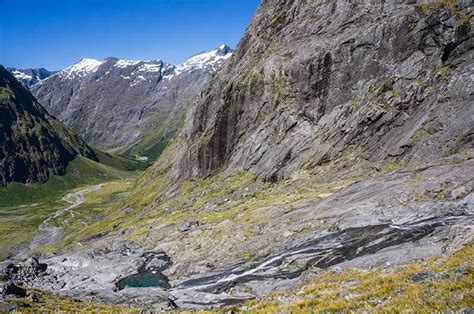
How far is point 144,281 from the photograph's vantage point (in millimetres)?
71625

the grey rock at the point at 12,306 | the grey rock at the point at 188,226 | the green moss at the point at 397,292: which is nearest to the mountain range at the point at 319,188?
the green moss at the point at 397,292

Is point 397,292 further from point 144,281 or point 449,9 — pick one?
point 449,9

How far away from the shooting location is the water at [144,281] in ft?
223

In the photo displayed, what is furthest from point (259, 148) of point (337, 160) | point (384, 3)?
point (384, 3)

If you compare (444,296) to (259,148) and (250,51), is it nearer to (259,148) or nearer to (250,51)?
(259,148)

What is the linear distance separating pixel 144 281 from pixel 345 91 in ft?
214

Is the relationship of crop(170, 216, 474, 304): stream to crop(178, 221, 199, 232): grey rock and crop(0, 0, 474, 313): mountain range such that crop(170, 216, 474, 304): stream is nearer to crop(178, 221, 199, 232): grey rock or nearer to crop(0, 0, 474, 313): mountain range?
crop(0, 0, 474, 313): mountain range

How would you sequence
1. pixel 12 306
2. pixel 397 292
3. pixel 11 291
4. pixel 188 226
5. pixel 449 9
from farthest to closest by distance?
pixel 188 226 < pixel 449 9 < pixel 11 291 < pixel 12 306 < pixel 397 292

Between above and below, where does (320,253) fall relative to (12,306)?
below

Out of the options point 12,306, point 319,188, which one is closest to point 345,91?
point 319,188

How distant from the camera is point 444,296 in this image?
65.9 feet

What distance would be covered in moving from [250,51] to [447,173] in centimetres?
9528

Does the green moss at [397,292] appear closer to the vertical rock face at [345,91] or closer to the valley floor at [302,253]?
the valley floor at [302,253]

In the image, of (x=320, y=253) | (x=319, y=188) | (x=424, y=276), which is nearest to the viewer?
(x=424, y=276)
